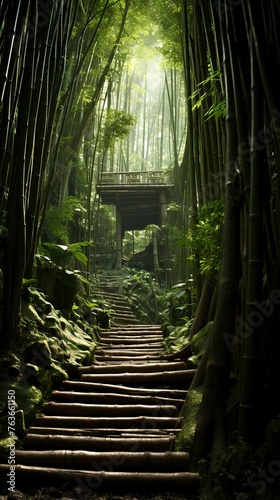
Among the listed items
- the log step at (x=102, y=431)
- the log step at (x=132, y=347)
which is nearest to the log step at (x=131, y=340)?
the log step at (x=132, y=347)

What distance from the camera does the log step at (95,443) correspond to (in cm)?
175

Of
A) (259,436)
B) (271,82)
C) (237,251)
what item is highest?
(271,82)

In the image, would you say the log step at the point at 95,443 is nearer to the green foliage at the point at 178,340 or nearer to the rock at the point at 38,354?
the rock at the point at 38,354

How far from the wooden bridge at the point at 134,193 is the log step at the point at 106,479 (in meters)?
8.05

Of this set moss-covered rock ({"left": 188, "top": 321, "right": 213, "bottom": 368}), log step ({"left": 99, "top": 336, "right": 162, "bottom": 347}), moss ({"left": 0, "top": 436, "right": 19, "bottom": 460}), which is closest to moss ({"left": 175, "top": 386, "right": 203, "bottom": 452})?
moss-covered rock ({"left": 188, "top": 321, "right": 213, "bottom": 368})

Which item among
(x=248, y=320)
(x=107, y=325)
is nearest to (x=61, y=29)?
(x=248, y=320)

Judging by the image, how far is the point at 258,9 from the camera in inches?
63.3

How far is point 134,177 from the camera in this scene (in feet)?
31.8

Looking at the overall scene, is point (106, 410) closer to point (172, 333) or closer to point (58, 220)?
point (172, 333)

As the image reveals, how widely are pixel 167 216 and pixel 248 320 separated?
8.14 meters

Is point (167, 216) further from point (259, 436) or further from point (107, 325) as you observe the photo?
point (259, 436)

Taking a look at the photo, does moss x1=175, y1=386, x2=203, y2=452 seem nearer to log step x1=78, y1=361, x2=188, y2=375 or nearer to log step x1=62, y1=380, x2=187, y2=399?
log step x1=62, y1=380, x2=187, y2=399

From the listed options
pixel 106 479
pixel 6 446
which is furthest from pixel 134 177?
pixel 106 479

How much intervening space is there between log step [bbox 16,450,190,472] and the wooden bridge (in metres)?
7.94
